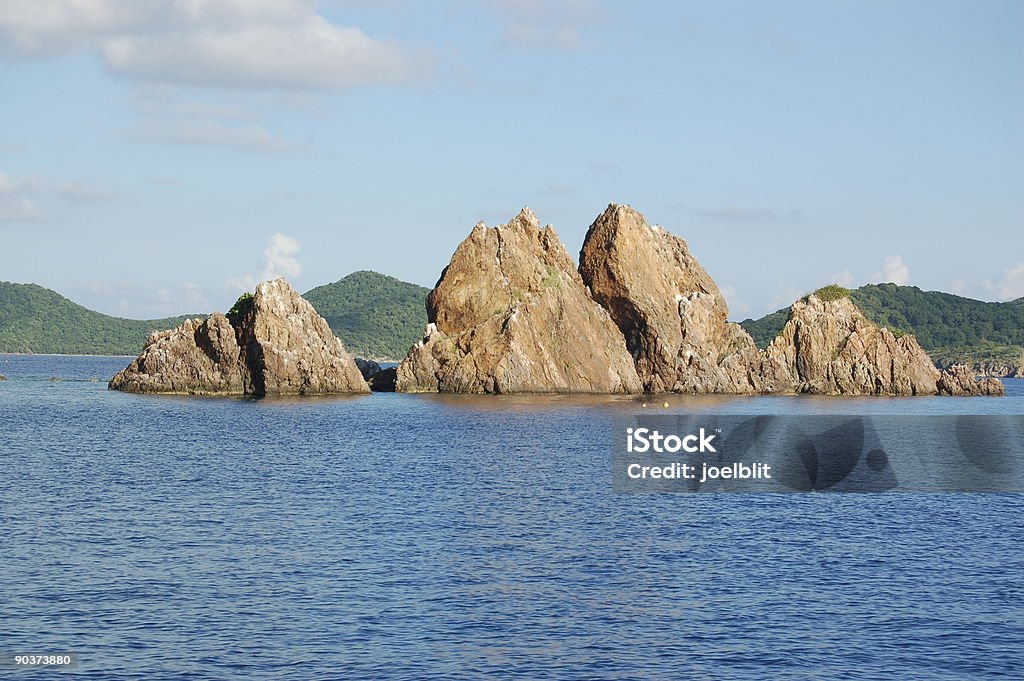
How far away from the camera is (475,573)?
50.3 meters

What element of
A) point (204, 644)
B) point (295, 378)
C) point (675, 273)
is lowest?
point (204, 644)

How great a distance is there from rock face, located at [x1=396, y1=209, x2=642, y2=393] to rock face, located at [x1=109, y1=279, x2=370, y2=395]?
47.9 ft

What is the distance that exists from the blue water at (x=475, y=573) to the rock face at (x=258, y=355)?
65.1m

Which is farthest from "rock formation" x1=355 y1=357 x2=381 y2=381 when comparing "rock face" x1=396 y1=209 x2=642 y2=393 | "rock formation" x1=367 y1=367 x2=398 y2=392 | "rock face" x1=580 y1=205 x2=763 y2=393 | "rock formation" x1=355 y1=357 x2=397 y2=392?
"rock face" x1=580 y1=205 x2=763 y2=393

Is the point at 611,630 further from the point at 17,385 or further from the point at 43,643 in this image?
the point at 17,385

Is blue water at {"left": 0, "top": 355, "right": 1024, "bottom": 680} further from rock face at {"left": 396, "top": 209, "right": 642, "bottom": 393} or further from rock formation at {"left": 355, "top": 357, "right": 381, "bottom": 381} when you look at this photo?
rock formation at {"left": 355, "top": 357, "right": 381, "bottom": 381}

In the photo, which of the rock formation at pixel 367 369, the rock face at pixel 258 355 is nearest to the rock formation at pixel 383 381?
the rock formation at pixel 367 369

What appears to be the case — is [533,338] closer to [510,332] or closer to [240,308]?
[510,332]

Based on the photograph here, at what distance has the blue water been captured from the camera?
3881 centimetres

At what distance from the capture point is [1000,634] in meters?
42.1

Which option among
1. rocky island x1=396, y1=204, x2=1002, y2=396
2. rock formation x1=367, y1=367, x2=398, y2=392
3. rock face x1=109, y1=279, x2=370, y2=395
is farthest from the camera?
rock formation x1=367, y1=367, x2=398, y2=392

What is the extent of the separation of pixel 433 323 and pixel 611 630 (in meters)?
139

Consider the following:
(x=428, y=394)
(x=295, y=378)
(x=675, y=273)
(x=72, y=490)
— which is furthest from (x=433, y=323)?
(x=72, y=490)

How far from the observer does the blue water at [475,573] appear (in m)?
38.8
